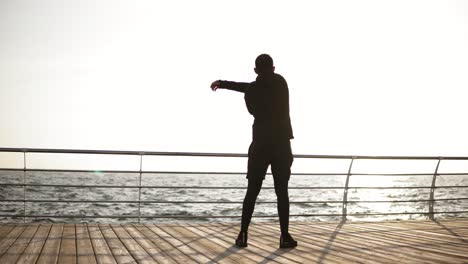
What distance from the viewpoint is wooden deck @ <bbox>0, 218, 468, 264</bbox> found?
148 inches

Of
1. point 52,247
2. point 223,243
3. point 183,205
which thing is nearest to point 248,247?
point 223,243

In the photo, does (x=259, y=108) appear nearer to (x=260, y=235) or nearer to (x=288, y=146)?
(x=288, y=146)

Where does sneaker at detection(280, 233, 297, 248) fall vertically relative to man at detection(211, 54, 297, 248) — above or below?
below

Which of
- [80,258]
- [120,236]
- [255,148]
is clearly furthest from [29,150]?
[255,148]

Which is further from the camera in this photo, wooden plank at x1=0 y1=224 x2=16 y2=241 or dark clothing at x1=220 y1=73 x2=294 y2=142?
wooden plank at x1=0 y1=224 x2=16 y2=241

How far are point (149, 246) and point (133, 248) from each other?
0.19 m

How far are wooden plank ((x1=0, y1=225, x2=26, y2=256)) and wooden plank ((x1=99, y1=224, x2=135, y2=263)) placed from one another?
2.96 ft

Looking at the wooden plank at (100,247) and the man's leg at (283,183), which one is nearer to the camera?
the wooden plank at (100,247)

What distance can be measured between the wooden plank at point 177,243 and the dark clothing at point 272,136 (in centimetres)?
64

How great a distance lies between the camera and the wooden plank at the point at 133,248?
3.67m

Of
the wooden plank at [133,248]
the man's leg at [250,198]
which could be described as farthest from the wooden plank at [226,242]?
the wooden plank at [133,248]

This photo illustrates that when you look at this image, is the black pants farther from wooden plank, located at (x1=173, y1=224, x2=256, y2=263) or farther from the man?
wooden plank, located at (x1=173, y1=224, x2=256, y2=263)

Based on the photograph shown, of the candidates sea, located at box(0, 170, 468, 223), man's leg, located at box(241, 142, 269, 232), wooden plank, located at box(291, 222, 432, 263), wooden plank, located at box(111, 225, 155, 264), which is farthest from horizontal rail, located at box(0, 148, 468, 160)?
man's leg, located at box(241, 142, 269, 232)

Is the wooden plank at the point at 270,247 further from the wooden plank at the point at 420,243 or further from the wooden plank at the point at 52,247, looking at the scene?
the wooden plank at the point at 52,247
